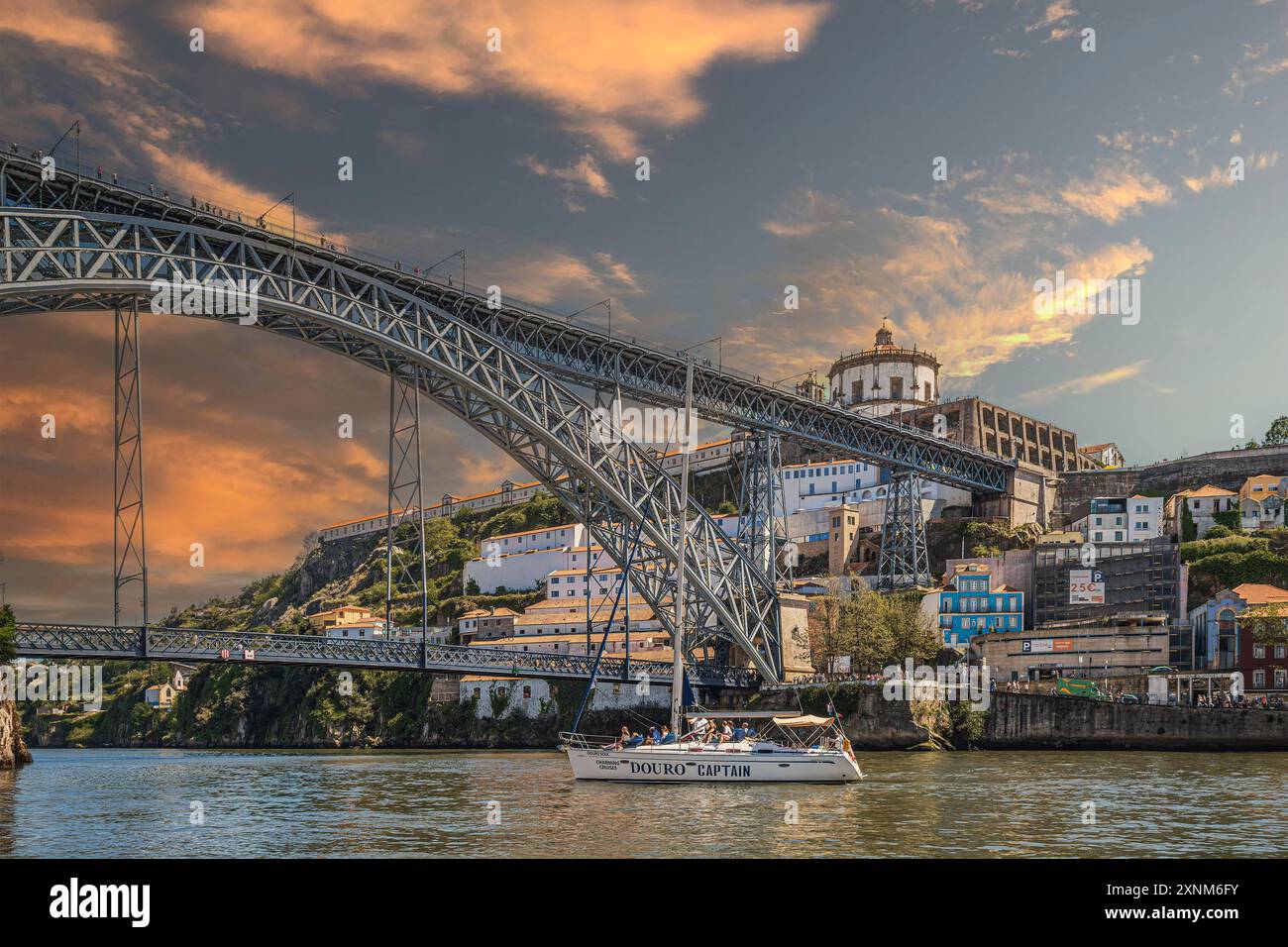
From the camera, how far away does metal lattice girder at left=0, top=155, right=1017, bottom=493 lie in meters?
41.0

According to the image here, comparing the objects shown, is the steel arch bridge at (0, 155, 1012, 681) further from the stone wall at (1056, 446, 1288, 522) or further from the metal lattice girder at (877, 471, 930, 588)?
the stone wall at (1056, 446, 1288, 522)

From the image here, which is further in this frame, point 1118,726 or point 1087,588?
point 1087,588

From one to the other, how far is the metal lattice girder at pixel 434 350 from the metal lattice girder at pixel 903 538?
18.0 meters

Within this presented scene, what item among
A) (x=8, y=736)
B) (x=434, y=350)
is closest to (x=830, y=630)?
(x=434, y=350)

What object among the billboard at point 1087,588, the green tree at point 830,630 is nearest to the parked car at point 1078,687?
the green tree at point 830,630

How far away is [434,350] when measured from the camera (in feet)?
167

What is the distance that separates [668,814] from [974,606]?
51.9m

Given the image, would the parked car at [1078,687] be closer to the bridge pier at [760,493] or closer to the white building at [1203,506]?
the bridge pier at [760,493]

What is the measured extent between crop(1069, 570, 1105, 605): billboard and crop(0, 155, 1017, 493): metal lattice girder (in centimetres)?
1307

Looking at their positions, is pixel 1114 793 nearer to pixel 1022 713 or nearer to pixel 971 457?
pixel 1022 713

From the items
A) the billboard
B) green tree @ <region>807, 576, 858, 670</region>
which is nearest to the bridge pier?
green tree @ <region>807, 576, 858, 670</region>

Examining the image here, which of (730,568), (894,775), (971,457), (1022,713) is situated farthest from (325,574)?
(894,775)

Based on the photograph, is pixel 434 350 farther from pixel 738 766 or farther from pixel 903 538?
pixel 903 538
